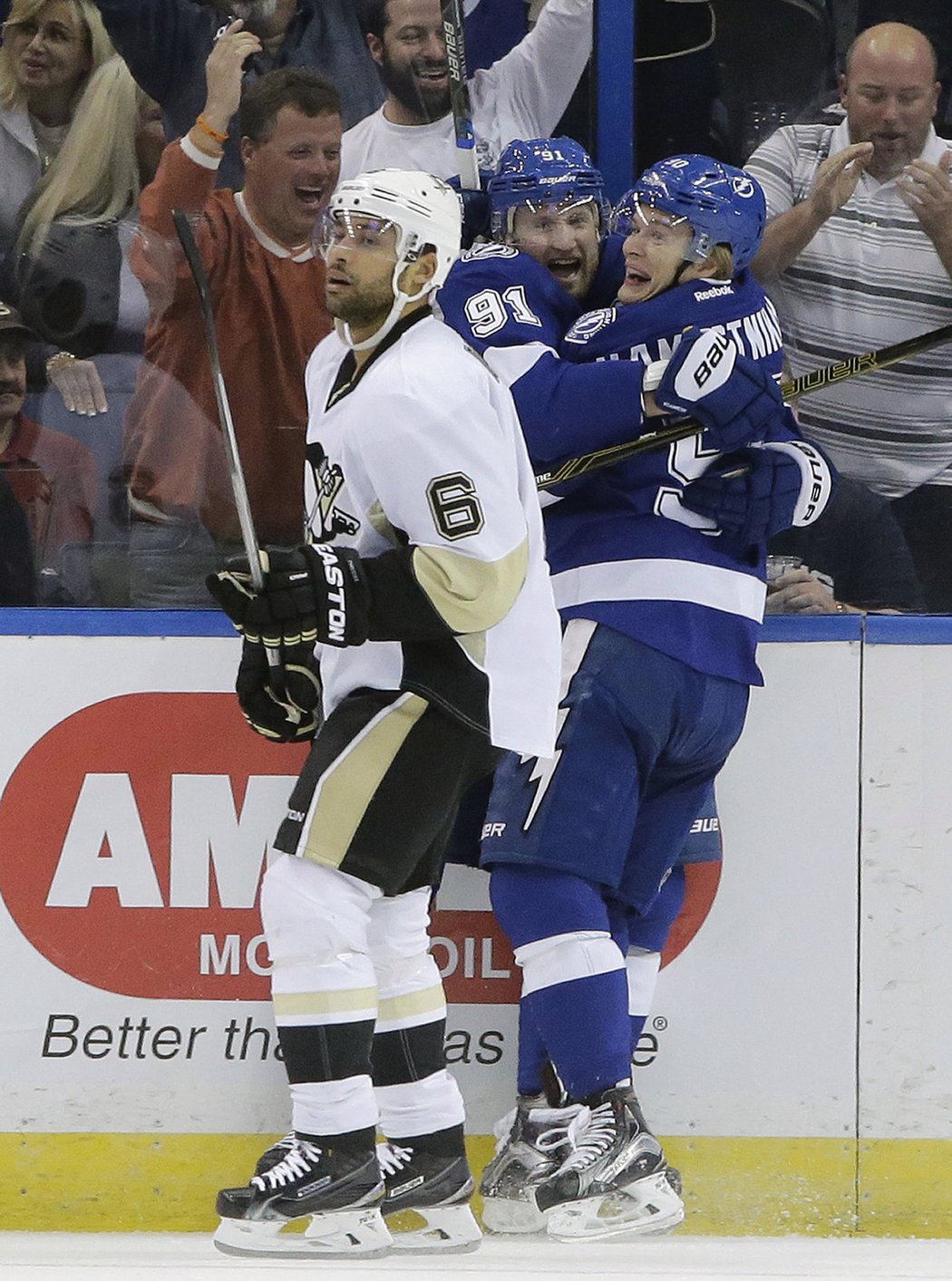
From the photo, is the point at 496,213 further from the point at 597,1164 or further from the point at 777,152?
the point at 597,1164

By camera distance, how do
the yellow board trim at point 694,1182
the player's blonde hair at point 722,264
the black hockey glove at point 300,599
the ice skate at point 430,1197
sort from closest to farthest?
the black hockey glove at point 300,599
the ice skate at point 430,1197
the player's blonde hair at point 722,264
the yellow board trim at point 694,1182

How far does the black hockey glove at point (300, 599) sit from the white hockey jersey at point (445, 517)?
9 centimetres

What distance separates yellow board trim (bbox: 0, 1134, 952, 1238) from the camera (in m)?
2.96

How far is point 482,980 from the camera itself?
301 cm

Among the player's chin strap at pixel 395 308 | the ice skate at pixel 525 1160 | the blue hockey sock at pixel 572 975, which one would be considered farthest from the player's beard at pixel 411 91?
the ice skate at pixel 525 1160

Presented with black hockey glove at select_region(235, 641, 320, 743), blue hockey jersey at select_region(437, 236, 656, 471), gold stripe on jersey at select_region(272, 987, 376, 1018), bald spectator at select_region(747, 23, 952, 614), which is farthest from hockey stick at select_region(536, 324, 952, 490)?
gold stripe on jersey at select_region(272, 987, 376, 1018)

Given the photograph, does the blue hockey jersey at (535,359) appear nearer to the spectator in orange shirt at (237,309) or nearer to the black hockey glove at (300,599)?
the spectator in orange shirt at (237,309)

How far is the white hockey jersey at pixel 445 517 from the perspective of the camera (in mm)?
2375

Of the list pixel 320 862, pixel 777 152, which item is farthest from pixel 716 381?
pixel 320 862

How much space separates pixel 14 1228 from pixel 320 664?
1.14 metres

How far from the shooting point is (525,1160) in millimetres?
2783

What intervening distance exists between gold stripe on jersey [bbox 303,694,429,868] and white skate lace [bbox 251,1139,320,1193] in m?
0.38

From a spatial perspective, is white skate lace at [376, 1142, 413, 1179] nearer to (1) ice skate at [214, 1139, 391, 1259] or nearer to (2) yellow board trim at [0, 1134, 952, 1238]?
(1) ice skate at [214, 1139, 391, 1259]

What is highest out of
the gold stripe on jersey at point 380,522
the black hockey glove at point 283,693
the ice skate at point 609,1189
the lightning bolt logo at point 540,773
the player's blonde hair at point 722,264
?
the player's blonde hair at point 722,264
